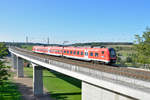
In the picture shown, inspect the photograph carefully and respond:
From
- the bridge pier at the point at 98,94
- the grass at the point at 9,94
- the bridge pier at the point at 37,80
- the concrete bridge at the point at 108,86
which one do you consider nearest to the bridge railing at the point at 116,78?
the concrete bridge at the point at 108,86

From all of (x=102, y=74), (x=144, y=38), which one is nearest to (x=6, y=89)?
(x=102, y=74)

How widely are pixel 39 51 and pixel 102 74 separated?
4323 cm

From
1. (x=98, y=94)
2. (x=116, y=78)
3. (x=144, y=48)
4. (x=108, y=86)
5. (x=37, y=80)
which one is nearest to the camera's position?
(x=108, y=86)

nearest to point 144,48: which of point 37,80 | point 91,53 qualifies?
point 91,53

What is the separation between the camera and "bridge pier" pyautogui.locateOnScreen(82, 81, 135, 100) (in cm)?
1209

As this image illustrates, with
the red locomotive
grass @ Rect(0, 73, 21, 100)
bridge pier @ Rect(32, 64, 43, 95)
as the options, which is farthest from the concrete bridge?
grass @ Rect(0, 73, 21, 100)

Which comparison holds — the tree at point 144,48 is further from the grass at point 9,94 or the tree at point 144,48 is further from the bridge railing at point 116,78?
the grass at point 9,94

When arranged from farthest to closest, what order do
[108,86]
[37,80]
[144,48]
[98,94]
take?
1. [37,80]
2. [144,48]
3. [98,94]
4. [108,86]

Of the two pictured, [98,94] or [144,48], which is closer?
[98,94]

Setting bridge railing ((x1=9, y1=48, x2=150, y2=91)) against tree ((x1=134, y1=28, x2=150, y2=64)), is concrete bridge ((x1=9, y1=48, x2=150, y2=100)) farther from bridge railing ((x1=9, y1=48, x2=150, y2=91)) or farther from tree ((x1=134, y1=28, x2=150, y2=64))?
tree ((x1=134, y1=28, x2=150, y2=64))

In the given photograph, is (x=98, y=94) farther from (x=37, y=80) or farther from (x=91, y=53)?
(x=37, y=80)

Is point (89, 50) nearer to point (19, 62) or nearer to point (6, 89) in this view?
point (6, 89)

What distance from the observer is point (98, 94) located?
45.9 ft

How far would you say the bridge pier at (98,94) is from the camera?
12.1 metres
